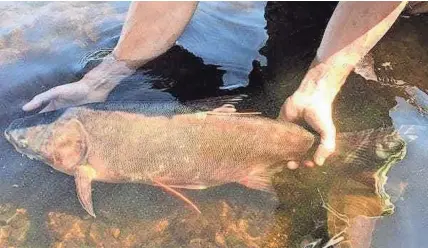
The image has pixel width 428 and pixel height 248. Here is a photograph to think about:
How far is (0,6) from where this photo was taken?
4129mm

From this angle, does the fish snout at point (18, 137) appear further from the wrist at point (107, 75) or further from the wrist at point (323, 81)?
the wrist at point (323, 81)

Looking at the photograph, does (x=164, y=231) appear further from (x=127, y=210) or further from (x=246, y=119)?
(x=246, y=119)

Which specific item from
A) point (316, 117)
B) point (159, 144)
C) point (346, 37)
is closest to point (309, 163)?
point (316, 117)

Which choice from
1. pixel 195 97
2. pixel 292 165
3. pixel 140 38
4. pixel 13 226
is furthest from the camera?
pixel 195 97

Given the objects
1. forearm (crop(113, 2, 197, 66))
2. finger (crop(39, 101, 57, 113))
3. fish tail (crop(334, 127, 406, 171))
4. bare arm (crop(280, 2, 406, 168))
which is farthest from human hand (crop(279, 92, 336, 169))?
finger (crop(39, 101, 57, 113))

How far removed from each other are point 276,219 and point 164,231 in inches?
24.0

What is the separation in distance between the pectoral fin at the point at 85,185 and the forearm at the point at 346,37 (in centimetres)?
128

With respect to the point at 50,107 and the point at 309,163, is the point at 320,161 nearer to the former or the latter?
the point at 309,163

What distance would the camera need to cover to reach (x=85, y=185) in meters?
2.74

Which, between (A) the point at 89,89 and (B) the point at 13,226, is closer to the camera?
Result: (B) the point at 13,226

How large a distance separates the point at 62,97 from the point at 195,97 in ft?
2.81

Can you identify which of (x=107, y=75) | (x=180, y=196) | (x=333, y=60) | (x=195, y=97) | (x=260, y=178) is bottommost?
(x=180, y=196)

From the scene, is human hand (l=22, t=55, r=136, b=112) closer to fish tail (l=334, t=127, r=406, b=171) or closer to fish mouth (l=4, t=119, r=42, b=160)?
fish mouth (l=4, t=119, r=42, b=160)

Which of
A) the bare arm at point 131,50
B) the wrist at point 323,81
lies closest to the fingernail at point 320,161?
the wrist at point 323,81
